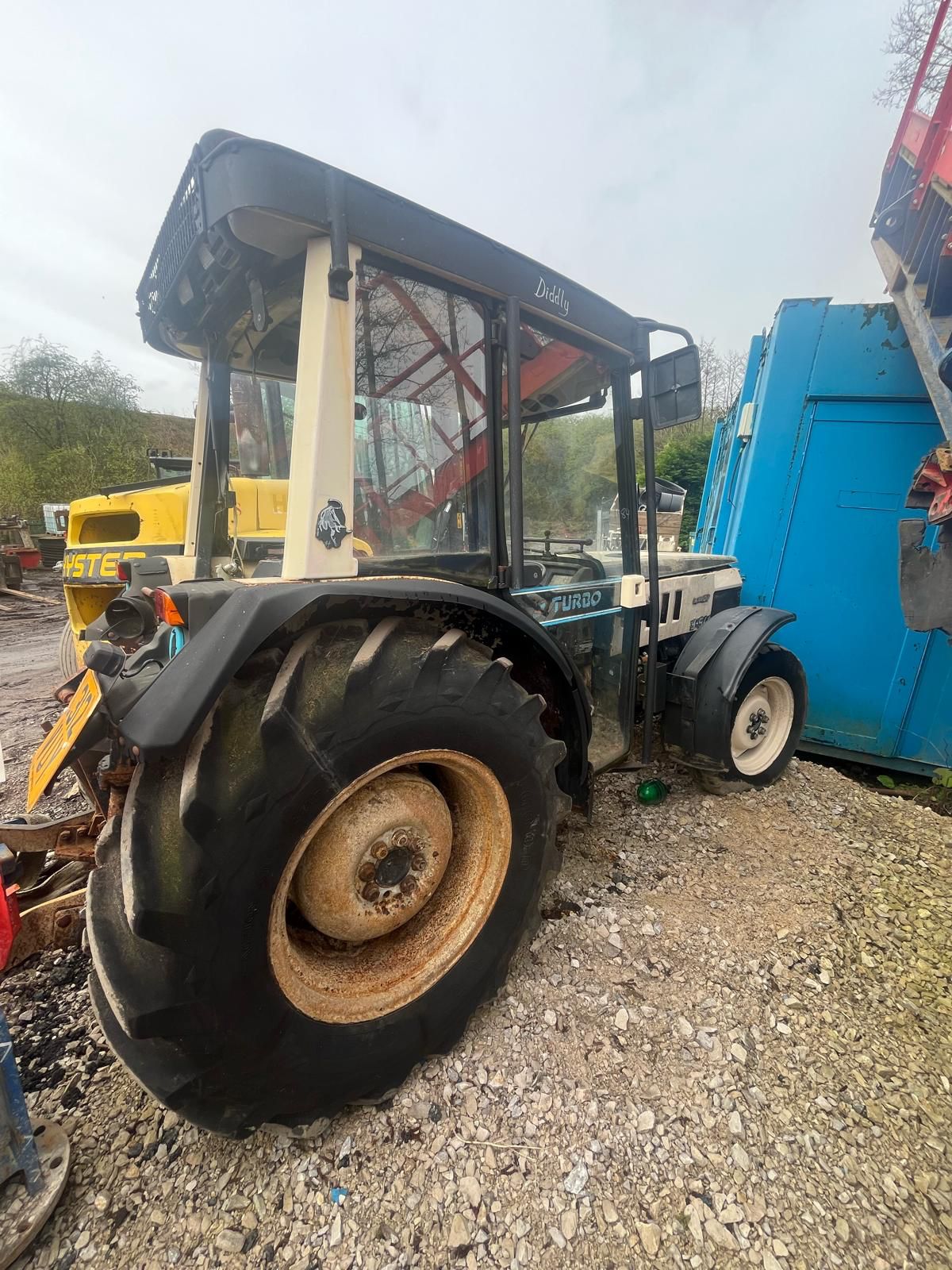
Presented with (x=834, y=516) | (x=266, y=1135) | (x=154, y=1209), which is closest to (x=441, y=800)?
(x=266, y=1135)

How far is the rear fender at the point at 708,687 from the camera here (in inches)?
110

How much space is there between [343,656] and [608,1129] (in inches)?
56.0

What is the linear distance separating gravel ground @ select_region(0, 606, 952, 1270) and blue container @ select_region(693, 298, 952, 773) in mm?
1933

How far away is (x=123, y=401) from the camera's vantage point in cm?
1922

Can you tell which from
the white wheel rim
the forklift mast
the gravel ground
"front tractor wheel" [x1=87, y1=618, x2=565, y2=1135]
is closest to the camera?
"front tractor wheel" [x1=87, y1=618, x2=565, y2=1135]

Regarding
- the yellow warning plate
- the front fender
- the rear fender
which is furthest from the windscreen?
the rear fender

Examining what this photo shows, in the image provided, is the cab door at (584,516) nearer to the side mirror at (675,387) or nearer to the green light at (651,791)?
the side mirror at (675,387)

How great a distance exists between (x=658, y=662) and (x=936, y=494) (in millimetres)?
1375

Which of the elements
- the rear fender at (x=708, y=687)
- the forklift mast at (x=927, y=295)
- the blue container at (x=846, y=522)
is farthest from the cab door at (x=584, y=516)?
the blue container at (x=846, y=522)

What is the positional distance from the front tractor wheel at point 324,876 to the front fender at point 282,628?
61mm

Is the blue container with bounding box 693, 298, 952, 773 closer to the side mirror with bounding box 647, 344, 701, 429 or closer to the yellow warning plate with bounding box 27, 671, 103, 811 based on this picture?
the side mirror with bounding box 647, 344, 701, 429

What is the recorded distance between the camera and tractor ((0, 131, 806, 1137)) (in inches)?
47.7

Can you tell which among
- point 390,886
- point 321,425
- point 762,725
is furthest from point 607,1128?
point 762,725

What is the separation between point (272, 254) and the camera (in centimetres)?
151
